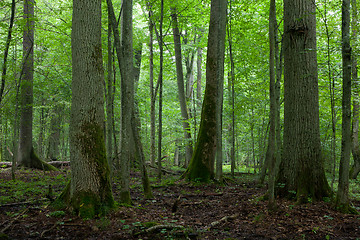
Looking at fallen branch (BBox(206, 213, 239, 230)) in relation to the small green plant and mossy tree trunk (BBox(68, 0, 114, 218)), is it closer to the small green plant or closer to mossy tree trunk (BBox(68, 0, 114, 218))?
mossy tree trunk (BBox(68, 0, 114, 218))

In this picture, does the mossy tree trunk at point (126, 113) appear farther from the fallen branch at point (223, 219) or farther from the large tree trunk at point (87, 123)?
the fallen branch at point (223, 219)

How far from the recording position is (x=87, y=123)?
463cm

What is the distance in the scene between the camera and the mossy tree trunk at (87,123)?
4559mm

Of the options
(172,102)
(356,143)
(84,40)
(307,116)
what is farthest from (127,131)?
(172,102)

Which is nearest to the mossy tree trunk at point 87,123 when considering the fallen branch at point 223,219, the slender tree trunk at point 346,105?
the fallen branch at point 223,219

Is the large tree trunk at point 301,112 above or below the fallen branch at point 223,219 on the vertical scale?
above

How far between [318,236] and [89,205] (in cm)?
378

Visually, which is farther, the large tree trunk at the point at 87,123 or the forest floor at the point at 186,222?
the large tree trunk at the point at 87,123

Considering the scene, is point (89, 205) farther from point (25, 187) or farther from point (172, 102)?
point (172, 102)

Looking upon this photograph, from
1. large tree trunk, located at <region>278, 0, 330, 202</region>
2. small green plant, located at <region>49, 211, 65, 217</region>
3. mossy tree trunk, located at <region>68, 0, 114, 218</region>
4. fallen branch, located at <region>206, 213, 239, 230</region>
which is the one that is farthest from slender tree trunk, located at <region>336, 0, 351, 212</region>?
small green plant, located at <region>49, 211, 65, 217</region>

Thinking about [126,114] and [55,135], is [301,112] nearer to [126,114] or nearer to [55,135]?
[126,114]

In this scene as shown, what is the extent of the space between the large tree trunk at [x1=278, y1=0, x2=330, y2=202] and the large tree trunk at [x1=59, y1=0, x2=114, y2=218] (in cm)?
405

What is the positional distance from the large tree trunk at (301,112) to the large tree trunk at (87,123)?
4052mm

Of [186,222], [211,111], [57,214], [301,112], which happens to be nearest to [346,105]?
[301,112]
